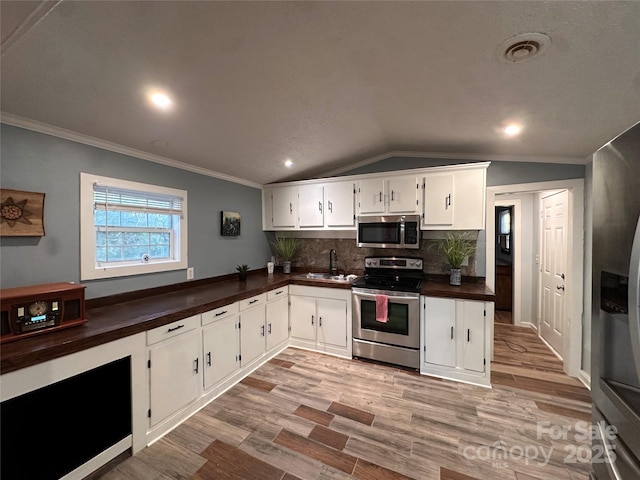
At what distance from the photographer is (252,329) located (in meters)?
2.86

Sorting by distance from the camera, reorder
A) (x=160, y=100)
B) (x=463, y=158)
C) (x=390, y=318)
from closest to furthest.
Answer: (x=160, y=100) → (x=390, y=318) → (x=463, y=158)

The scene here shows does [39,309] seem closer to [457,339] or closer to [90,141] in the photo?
[90,141]

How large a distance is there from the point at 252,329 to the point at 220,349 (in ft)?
1.51

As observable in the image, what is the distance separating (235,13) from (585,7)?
1484 millimetres

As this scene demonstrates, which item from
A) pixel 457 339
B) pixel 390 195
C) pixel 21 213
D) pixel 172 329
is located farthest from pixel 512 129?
pixel 21 213

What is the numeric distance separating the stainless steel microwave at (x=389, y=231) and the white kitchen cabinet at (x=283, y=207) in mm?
1038

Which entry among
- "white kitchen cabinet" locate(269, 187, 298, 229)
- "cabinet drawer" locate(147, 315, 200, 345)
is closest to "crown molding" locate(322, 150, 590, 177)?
"white kitchen cabinet" locate(269, 187, 298, 229)

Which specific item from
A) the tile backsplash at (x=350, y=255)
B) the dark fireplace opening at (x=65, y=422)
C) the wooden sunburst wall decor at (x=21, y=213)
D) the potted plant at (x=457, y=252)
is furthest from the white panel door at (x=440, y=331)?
the wooden sunburst wall decor at (x=21, y=213)

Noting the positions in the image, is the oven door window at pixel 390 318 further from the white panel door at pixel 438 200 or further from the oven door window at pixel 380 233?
the white panel door at pixel 438 200

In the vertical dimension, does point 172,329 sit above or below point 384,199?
below

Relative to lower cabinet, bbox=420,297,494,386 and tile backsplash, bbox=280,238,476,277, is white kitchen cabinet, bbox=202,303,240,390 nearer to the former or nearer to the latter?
tile backsplash, bbox=280,238,476,277

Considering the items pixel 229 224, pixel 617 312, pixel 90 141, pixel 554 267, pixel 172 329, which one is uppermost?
pixel 90 141

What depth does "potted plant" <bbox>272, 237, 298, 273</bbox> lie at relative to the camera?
402 centimetres

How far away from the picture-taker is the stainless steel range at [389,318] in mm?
2844
